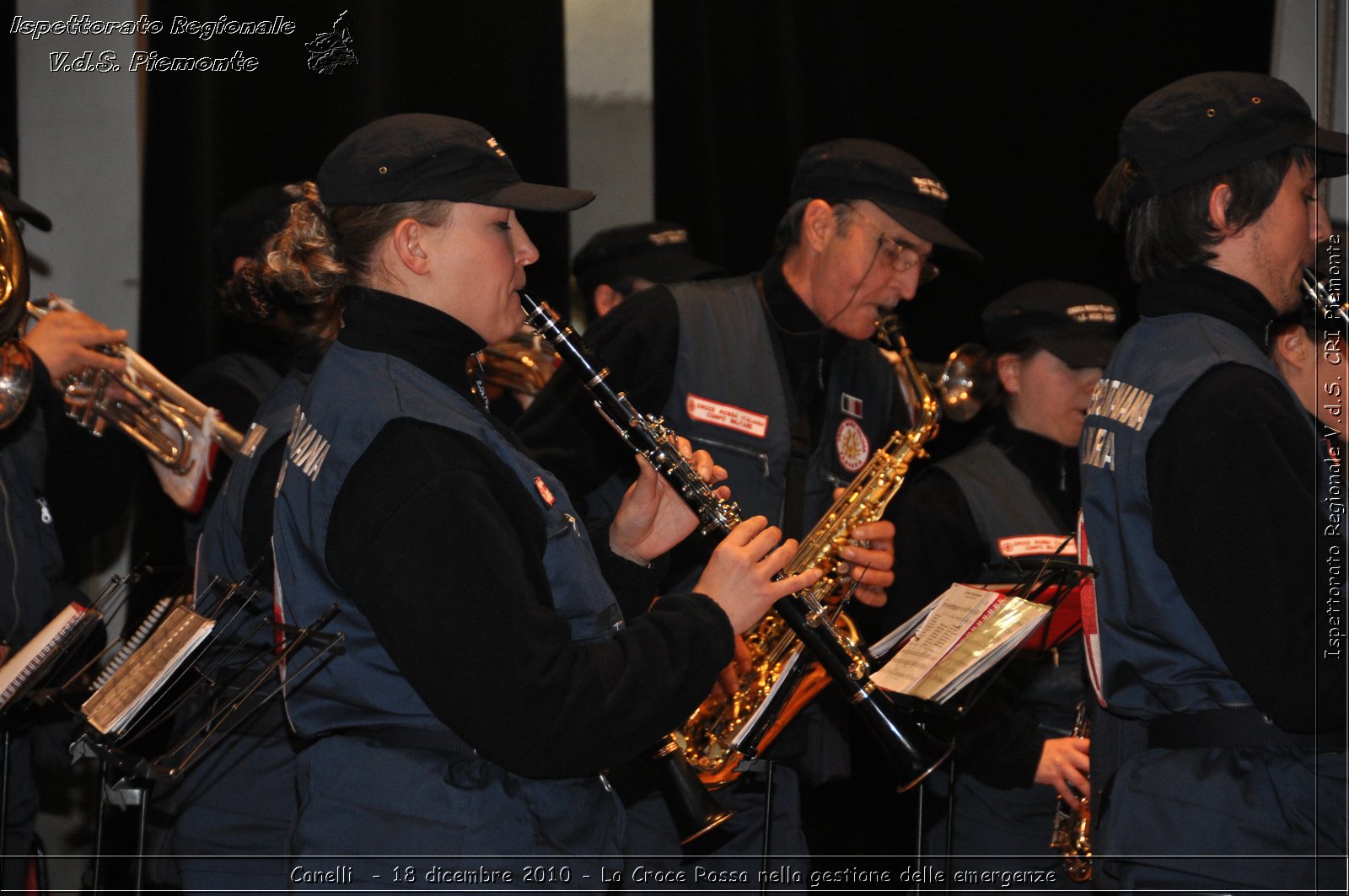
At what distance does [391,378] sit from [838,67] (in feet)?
9.92

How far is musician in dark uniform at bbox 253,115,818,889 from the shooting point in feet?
6.07

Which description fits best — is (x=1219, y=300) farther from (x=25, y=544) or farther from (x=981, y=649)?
(x=25, y=544)

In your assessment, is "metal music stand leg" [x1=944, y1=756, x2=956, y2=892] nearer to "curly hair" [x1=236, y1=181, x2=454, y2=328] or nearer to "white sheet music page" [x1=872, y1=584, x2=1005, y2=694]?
"white sheet music page" [x1=872, y1=584, x2=1005, y2=694]

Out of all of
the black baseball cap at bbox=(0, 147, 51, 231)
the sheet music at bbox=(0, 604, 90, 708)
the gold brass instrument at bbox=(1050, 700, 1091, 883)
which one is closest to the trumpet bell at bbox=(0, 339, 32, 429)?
the black baseball cap at bbox=(0, 147, 51, 231)

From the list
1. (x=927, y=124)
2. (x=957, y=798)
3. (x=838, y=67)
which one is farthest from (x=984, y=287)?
(x=957, y=798)

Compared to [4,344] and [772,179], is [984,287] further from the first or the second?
[4,344]

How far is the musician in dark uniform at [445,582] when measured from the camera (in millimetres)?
1851

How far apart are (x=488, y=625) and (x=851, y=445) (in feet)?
6.25

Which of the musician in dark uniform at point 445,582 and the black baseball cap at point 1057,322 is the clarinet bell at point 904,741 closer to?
the musician in dark uniform at point 445,582

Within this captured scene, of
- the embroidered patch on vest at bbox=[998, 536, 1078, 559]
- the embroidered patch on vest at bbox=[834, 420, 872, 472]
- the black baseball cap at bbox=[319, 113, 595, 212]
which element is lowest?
the embroidered patch on vest at bbox=[998, 536, 1078, 559]

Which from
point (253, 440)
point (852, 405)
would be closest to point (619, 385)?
point (852, 405)

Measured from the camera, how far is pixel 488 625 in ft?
6.00

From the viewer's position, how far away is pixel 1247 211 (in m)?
2.31

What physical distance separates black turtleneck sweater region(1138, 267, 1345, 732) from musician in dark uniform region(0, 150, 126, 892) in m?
2.64
